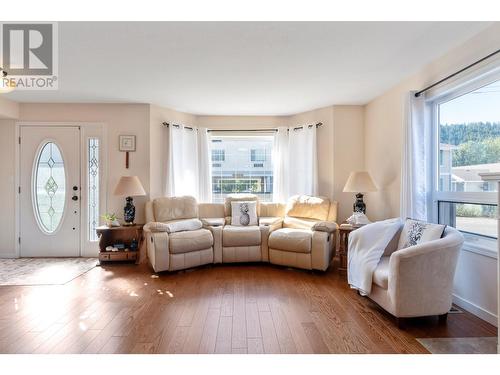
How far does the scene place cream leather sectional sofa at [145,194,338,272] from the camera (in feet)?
12.3

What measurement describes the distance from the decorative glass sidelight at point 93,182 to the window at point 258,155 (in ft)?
8.27

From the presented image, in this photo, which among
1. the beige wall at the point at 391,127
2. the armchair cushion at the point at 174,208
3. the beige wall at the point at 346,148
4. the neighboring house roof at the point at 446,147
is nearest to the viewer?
the beige wall at the point at 391,127

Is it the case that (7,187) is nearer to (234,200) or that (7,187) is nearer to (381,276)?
(234,200)

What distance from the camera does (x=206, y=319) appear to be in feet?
8.09

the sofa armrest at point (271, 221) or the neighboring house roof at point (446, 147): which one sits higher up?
the neighboring house roof at point (446, 147)

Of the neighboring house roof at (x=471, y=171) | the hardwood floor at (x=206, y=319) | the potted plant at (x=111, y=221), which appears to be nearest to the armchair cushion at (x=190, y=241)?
the hardwood floor at (x=206, y=319)

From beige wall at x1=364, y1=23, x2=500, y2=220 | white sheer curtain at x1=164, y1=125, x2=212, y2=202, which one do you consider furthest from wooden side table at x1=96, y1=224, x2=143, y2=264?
beige wall at x1=364, y1=23, x2=500, y2=220

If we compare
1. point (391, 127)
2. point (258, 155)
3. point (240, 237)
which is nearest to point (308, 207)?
point (240, 237)

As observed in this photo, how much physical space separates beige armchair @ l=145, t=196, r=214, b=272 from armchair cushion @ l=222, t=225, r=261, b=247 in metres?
0.21

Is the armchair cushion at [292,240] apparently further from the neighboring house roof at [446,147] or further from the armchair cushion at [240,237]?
the neighboring house roof at [446,147]

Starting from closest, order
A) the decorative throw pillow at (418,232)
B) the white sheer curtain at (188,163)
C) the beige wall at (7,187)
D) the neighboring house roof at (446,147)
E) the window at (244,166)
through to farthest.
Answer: the decorative throw pillow at (418,232), the neighboring house roof at (446,147), the beige wall at (7,187), the white sheer curtain at (188,163), the window at (244,166)

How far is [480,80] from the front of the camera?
2.54m

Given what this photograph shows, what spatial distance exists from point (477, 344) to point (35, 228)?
5.49 metres

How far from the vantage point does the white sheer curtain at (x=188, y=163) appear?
4.76 meters
